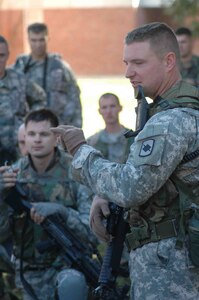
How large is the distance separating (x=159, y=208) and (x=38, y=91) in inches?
195

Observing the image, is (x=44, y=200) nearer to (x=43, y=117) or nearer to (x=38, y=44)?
(x=43, y=117)

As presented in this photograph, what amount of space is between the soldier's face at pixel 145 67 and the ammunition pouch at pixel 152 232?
55 centimetres

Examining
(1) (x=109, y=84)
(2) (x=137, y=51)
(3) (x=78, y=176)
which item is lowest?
(1) (x=109, y=84)

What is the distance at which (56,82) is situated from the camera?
9.09 m

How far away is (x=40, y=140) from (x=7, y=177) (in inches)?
27.1

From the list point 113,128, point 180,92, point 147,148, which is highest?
point 180,92

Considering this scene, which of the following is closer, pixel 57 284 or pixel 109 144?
pixel 57 284

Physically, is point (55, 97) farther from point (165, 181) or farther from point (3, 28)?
point (3, 28)

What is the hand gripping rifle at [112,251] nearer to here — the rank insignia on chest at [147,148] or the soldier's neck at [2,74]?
the rank insignia on chest at [147,148]

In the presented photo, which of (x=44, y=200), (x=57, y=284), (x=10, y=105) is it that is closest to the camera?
(x=57, y=284)

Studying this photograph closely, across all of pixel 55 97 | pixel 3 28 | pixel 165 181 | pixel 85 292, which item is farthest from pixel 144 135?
pixel 3 28

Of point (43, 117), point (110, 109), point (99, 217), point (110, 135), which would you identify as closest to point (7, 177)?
point (43, 117)

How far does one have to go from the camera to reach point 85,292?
473cm

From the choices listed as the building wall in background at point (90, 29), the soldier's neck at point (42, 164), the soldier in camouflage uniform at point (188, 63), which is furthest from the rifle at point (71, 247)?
the building wall in background at point (90, 29)
